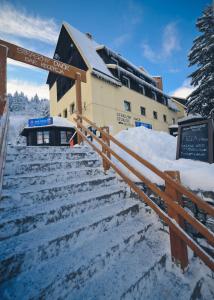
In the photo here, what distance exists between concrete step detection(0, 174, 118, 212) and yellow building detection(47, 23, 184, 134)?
1239 cm

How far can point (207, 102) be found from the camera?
13516 millimetres

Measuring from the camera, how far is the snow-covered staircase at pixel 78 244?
2.05 m

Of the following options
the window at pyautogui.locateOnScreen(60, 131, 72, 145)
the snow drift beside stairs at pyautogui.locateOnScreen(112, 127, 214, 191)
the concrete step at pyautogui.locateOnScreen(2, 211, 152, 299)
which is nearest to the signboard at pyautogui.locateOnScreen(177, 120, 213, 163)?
the snow drift beside stairs at pyautogui.locateOnScreen(112, 127, 214, 191)

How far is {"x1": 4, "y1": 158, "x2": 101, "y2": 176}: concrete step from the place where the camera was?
363cm

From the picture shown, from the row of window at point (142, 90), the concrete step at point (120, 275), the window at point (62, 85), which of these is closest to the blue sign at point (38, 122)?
the window at point (62, 85)

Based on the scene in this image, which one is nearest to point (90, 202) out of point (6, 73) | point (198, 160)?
point (198, 160)

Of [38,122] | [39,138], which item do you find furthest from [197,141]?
[39,138]

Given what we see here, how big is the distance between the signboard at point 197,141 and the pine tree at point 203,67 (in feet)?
32.8

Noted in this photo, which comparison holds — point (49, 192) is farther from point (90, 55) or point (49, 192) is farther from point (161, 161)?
point (90, 55)

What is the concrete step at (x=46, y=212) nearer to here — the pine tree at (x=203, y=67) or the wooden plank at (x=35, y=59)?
the wooden plank at (x=35, y=59)

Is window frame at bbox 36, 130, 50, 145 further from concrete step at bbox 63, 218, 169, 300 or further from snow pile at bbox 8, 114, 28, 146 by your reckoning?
concrete step at bbox 63, 218, 169, 300

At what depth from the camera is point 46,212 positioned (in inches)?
110

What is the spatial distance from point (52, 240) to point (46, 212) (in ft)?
1.73

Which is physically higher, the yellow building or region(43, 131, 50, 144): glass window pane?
the yellow building
